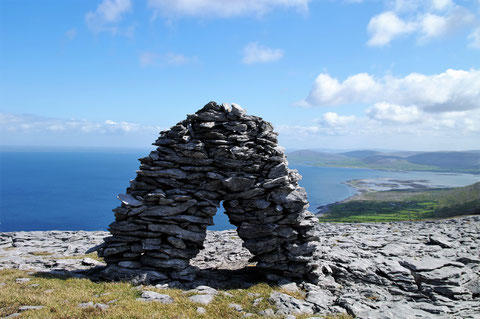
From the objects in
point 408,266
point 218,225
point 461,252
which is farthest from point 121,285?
point 218,225

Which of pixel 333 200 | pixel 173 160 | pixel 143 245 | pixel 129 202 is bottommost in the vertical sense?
pixel 333 200

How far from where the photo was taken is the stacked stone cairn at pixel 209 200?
18062 millimetres

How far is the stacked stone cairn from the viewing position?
18062 millimetres

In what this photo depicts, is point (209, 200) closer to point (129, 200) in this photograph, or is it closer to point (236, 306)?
point (129, 200)

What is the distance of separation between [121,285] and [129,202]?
16.1 ft

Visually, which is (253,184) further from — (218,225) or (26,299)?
(218,225)

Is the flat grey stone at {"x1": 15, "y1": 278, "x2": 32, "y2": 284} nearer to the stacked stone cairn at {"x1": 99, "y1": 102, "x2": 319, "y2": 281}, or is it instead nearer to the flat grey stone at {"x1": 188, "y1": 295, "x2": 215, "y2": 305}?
the stacked stone cairn at {"x1": 99, "y1": 102, "x2": 319, "y2": 281}

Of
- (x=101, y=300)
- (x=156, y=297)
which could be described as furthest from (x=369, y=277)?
(x=101, y=300)

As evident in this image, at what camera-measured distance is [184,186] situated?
62.1 ft

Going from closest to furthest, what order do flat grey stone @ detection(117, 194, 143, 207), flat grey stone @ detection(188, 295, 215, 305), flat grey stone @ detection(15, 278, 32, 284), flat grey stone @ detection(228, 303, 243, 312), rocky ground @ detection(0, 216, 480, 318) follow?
flat grey stone @ detection(228, 303, 243, 312) < flat grey stone @ detection(188, 295, 215, 305) < rocky ground @ detection(0, 216, 480, 318) < flat grey stone @ detection(15, 278, 32, 284) < flat grey stone @ detection(117, 194, 143, 207)

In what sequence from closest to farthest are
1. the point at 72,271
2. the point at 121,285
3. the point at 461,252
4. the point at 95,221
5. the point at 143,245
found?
the point at 121,285 < the point at 143,245 < the point at 72,271 < the point at 461,252 < the point at 95,221

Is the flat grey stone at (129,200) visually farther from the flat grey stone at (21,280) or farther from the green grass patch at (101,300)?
the flat grey stone at (21,280)

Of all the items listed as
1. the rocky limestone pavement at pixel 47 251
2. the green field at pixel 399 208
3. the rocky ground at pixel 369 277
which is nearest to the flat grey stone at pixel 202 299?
the rocky ground at pixel 369 277

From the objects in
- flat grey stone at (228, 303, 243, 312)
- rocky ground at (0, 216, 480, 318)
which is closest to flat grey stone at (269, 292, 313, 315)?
rocky ground at (0, 216, 480, 318)
